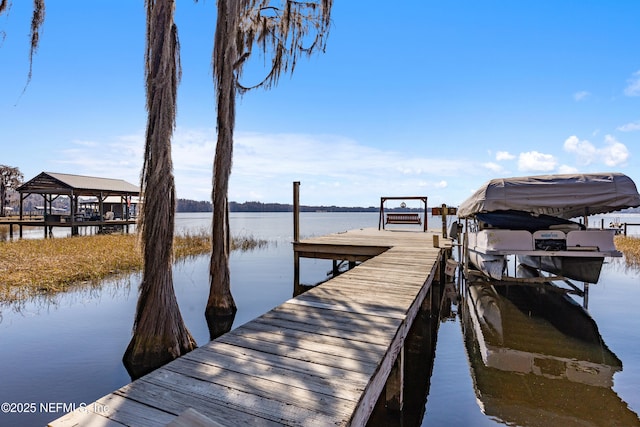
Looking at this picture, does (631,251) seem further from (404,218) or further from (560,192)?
(560,192)

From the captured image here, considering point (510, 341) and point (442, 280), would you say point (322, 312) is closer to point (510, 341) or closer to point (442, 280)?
point (510, 341)

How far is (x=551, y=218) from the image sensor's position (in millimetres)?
8859

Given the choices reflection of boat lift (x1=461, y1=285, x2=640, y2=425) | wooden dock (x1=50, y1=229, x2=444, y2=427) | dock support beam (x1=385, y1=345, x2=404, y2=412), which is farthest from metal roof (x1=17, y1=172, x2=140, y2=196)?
dock support beam (x1=385, y1=345, x2=404, y2=412)

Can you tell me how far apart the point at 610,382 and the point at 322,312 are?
174 inches

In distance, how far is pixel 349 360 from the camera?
2.72 m

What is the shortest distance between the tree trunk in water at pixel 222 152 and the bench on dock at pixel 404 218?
11598 millimetres

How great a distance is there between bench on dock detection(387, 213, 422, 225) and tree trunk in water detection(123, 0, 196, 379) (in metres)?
13.7

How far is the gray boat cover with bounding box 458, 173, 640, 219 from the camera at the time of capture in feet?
23.9

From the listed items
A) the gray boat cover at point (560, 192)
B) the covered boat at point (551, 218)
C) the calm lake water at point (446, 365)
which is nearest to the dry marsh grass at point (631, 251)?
the calm lake water at point (446, 365)

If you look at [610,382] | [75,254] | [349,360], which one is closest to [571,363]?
[610,382]

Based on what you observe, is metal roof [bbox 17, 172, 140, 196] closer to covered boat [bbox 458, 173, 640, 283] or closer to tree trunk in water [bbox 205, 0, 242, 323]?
tree trunk in water [bbox 205, 0, 242, 323]

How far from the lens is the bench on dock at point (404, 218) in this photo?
16.8m

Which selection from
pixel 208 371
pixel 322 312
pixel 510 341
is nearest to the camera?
pixel 208 371

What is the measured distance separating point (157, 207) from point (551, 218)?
964 cm
